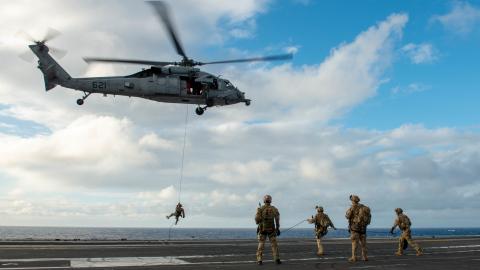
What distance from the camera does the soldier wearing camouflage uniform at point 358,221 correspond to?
51.5ft

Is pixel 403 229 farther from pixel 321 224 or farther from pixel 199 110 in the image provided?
pixel 199 110

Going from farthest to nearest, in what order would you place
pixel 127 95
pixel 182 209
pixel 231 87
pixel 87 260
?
pixel 231 87 < pixel 127 95 < pixel 182 209 < pixel 87 260

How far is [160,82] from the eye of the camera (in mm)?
30984

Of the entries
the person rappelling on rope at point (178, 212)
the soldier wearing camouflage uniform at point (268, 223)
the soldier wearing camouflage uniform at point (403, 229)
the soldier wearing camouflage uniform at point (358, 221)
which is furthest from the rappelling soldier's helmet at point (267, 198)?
the person rappelling on rope at point (178, 212)

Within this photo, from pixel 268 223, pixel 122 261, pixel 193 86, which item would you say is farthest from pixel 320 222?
pixel 193 86

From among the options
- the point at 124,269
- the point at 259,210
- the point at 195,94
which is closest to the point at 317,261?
the point at 259,210

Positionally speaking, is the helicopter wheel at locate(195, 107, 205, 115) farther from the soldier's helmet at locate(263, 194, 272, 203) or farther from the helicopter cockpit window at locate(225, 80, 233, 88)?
the soldier's helmet at locate(263, 194, 272, 203)

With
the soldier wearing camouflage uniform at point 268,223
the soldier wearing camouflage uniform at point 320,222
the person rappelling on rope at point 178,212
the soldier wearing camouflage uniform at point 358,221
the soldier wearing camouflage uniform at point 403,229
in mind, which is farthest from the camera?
the person rappelling on rope at point 178,212

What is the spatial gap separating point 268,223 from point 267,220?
0.09 m

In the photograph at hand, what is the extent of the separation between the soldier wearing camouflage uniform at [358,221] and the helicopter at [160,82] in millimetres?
15093

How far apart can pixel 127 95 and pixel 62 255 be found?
16.6 metres

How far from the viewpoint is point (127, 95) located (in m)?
30.9

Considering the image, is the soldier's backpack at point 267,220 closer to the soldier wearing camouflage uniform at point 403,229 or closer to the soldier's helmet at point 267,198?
the soldier's helmet at point 267,198

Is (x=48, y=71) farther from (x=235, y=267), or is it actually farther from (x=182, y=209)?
(x=235, y=267)
